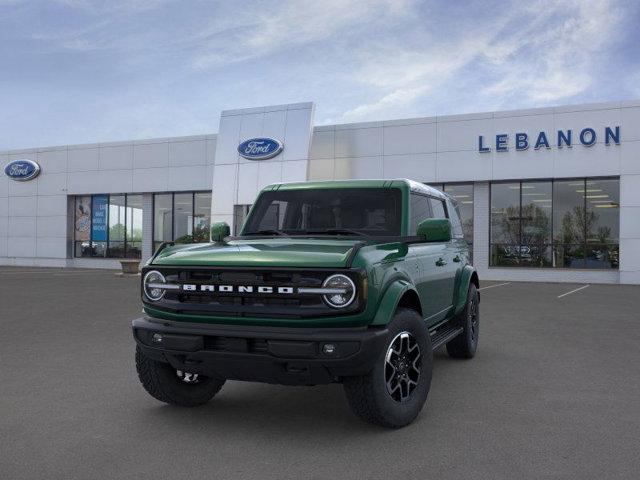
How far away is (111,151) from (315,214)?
26.6m

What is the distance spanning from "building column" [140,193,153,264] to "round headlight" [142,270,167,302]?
25551mm

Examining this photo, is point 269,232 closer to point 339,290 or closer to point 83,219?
point 339,290

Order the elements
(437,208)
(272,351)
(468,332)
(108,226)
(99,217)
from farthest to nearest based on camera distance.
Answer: (99,217), (108,226), (468,332), (437,208), (272,351)

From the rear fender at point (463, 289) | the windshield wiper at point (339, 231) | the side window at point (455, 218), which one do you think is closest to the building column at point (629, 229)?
the side window at point (455, 218)

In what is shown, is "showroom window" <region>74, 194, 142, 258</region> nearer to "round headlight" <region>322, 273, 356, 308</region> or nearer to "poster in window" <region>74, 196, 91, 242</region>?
"poster in window" <region>74, 196, 91, 242</region>

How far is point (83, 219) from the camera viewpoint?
31.0 m

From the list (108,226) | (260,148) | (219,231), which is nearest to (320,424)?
(219,231)

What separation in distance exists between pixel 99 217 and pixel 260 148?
10.5m

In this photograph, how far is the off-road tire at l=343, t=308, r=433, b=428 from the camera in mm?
4074

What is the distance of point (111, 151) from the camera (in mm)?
29844

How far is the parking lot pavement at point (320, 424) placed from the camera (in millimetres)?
3670

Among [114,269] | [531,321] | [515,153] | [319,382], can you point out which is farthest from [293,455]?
[114,269]

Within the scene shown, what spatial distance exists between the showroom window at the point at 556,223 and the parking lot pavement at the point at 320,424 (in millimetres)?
15293

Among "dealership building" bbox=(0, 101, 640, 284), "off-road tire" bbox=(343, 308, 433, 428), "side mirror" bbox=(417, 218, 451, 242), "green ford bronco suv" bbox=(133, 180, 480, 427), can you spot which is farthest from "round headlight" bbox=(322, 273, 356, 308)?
"dealership building" bbox=(0, 101, 640, 284)
